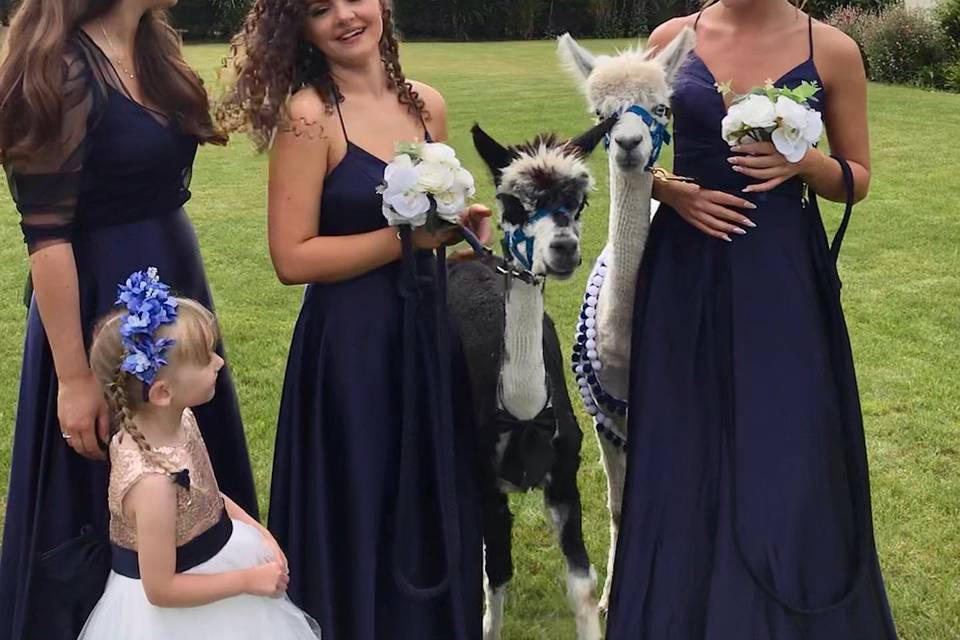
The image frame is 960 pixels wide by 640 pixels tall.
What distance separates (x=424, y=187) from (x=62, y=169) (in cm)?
83

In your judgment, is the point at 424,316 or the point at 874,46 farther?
the point at 874,46

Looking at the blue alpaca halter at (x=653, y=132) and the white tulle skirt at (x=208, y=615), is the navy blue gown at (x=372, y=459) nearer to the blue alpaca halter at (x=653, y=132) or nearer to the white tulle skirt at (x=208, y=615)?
the white tulle skirt at (x=208, y=615)

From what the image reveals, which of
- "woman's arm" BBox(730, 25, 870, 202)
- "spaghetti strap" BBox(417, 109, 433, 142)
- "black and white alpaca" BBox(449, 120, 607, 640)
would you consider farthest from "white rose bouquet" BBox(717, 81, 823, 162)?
"spaghetti strap" BBox(417, 109, 433, 142)

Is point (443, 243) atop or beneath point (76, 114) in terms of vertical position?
beneath

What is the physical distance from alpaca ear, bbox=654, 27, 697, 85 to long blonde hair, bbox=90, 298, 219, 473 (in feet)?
4.54

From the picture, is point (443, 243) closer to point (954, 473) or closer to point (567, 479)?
point (567, 479)

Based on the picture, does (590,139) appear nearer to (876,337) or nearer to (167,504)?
(167,504)

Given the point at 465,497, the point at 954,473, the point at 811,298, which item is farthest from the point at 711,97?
the point at 954,473

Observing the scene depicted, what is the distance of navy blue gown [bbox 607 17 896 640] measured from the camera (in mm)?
2527

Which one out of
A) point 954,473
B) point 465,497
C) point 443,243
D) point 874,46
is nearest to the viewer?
point 443,243

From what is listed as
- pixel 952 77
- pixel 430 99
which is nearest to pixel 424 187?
pixel 430 99

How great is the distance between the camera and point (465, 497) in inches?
108

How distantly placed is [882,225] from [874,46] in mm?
13014

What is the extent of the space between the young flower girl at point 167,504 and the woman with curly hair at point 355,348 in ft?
1.04
